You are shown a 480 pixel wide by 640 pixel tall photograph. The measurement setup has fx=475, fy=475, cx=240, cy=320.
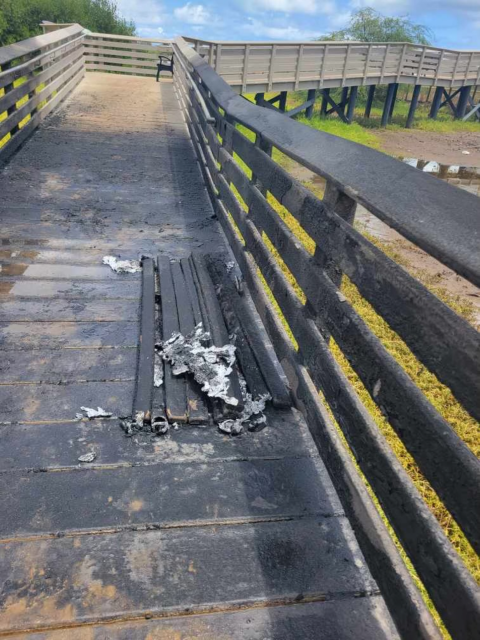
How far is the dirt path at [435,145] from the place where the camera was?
2336 centimetres

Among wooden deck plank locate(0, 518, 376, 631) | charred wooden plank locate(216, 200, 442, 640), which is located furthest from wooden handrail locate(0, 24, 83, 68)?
wooden deck plank locate(0, 518, 376, 631)

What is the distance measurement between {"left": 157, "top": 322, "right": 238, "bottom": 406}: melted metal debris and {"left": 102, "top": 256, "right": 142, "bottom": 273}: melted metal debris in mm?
1390

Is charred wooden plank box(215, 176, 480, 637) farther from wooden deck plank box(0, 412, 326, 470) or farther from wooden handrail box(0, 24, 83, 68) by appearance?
wooden handrail box(0, 24, 83, 68)

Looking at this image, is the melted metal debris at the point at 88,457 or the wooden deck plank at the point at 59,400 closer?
the melted metal debris at the point at 88,457

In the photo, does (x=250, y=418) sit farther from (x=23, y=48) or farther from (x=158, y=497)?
(x=23, y=48)

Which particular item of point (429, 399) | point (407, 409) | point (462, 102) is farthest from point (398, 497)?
point (462, 102)

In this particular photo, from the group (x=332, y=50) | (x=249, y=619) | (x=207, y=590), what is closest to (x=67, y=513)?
(x=207, y=590)

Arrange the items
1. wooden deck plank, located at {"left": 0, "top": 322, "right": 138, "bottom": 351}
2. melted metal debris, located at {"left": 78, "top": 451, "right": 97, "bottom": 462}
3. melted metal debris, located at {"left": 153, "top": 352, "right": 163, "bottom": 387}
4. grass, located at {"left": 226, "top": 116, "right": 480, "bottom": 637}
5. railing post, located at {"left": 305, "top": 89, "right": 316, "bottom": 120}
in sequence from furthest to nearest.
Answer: railing post, located at {"left": 305, "top": 89, "right": 316, "bottom": 120} < grass, located at {"left": 226, "top": 116, "right": 480, "bottom": 637} < wooden deck plank, located at {"left": 0, "top": 322, "right": 138, "bottom": 351} < melted metal debris, located at {"left": 153, "top": 352, "right": 163, "bottom": 387} < melted metal debris, located at {"left": 78, "top": 451, "right": 97, "bottom": 462}

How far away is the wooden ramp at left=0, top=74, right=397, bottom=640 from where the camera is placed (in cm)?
156

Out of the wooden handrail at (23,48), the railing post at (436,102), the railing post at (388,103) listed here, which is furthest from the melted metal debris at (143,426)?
the railing post at (436,102)

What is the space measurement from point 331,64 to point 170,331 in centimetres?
2555

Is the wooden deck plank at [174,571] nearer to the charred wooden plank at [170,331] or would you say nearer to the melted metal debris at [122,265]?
the charred wooden plank at [170,331]

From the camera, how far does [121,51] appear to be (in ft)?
67.1

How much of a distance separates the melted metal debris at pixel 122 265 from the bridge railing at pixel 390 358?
6.37 ft
